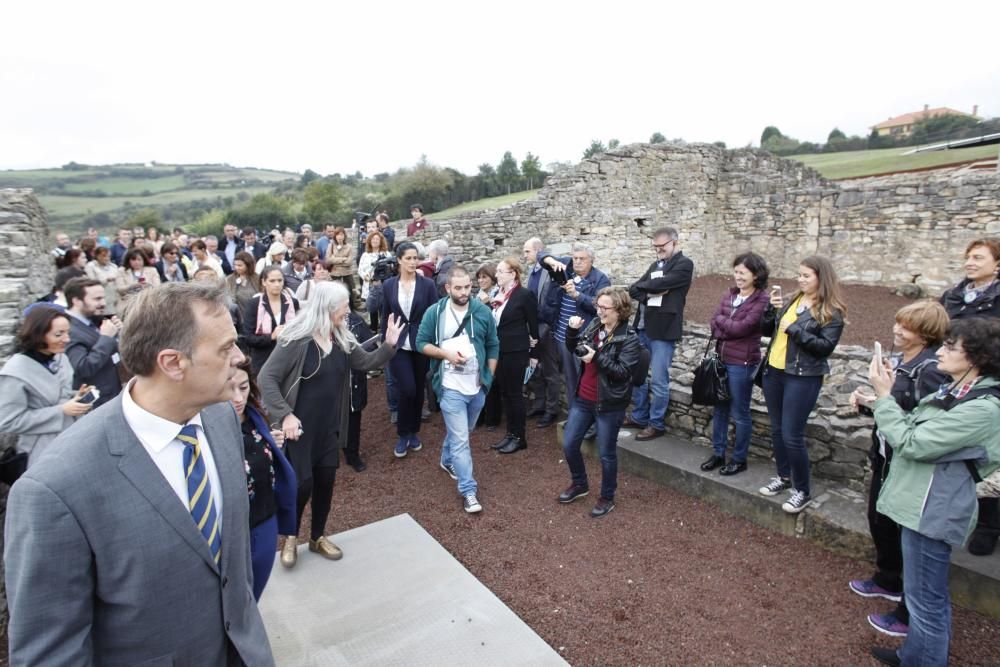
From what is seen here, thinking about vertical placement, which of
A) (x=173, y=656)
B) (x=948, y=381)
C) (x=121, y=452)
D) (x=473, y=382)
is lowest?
(x=473, y=382)

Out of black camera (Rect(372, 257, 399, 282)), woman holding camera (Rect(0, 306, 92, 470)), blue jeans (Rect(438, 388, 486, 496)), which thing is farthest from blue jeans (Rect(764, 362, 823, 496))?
black camera (Rect(372, 257, 399, 282))

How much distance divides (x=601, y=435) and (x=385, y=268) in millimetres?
4157

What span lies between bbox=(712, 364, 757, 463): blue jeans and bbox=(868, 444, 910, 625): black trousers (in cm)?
116

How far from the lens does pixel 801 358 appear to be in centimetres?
379

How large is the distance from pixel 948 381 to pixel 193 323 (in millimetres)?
3549

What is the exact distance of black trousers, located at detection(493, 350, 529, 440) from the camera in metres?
5.82

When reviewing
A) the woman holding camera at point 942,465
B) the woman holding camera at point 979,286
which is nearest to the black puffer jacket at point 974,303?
the woman holding camera at point 979,286

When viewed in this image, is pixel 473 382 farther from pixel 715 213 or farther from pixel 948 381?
pixel 715 213

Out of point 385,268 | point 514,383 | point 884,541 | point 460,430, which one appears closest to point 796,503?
point 884,541

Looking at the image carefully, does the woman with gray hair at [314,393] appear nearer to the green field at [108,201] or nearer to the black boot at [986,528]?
the black boot at [986,528]

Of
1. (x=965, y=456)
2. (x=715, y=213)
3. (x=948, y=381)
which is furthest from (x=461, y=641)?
→ (x=715, y=213)

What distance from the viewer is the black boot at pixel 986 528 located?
3285 mm

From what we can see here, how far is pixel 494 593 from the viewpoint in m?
3.62

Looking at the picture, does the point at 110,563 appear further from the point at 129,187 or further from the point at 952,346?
the point at 129,187
